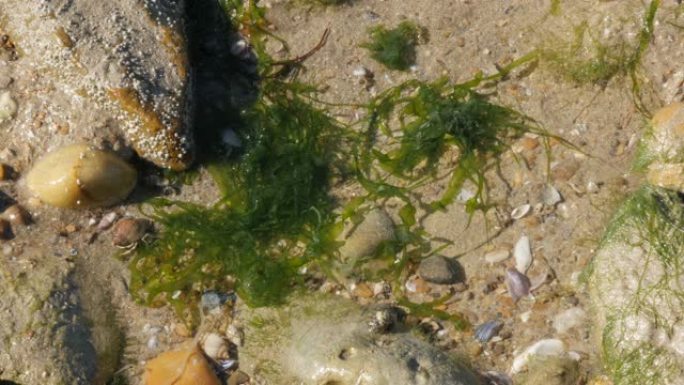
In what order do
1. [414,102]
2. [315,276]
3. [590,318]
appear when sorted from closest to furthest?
[590,318] < [315,276] < [414,102]

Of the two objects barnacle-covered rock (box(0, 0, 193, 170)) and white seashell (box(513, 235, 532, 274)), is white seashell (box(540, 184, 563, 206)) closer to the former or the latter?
white seashell (box(513, 235, 532, 274))

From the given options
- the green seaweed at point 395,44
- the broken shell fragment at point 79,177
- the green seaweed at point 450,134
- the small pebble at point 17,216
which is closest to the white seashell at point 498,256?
the green seaweed at point 450,134

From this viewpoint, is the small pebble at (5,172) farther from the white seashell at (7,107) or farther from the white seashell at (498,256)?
the white seashell at (498,256)

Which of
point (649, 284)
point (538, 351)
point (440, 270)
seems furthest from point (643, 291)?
point (440, 270)

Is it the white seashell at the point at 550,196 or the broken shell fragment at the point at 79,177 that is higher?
the broken shell fragment at the point at 79,177

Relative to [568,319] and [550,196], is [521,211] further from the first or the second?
[568,319]

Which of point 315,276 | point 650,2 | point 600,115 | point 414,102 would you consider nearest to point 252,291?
point 315,276

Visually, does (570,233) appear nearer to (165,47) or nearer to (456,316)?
(456,316)
